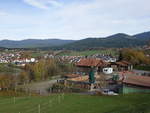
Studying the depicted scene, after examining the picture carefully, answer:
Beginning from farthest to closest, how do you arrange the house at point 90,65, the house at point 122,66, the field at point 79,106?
the house at point 122,66
the house at point 90,65
the field at point 79,106

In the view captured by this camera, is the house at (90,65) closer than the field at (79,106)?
No

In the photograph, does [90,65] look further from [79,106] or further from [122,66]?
[79,106]

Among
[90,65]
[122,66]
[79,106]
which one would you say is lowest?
[79,106]

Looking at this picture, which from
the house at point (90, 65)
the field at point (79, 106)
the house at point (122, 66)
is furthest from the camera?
the house at point (122, 66)

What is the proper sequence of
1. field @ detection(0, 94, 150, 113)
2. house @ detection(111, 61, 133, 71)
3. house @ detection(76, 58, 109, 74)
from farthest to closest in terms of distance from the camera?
house @ detection(111, 61, 133, 71), house @ detection(76, 58, 109, 74), field @ detection(0, 94, 150, 113)

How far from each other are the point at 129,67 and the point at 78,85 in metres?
27.8

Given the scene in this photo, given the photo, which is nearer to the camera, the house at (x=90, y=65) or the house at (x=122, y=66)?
the house at (x=90, y=65)

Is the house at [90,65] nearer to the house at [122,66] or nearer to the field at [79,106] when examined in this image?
the house at [122,66]

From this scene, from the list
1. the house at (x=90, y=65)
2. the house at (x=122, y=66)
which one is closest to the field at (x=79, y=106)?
the house at (x=90, y=65)

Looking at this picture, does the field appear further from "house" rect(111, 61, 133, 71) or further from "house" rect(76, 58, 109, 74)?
"house" rect(111, 61, 133, 71)

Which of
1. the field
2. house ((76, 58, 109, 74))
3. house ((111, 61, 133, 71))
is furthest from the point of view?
house ((111, 61, 133, 71))

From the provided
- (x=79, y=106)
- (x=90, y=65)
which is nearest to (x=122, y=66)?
(x=90, y=65)

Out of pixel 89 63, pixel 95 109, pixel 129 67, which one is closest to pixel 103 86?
pixel 95 109

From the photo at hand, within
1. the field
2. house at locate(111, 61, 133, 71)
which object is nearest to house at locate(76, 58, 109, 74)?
house at locate(111, 61, 133, 71)
